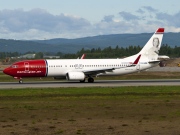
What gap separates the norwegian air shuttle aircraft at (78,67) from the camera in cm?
6181

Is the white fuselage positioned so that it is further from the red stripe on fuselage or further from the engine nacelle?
the engine nacelle

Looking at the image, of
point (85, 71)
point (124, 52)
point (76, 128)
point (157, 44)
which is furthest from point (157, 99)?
point (124, 52)

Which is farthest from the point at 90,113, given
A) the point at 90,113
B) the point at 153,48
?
the point at 153,48

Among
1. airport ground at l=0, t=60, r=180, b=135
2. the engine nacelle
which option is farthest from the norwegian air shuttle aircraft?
airport ground at l=0, t=60, r=180, b=135

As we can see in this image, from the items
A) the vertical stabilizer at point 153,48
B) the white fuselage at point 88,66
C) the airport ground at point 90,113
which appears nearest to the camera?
the airport ground at point 90,113

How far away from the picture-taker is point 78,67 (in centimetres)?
6322

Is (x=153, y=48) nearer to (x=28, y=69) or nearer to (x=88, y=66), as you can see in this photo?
(x=88, y=66)

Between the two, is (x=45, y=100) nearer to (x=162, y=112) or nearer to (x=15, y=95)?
(x=15, y=95)

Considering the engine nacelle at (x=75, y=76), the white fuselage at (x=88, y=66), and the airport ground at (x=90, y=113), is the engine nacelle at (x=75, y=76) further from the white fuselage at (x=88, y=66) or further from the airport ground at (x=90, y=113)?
the airport ground at (x=90, y=113)

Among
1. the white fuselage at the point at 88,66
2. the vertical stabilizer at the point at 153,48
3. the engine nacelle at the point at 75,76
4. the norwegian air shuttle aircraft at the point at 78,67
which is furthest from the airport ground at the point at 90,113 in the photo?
the vertical stabilizer at the point at 153,48

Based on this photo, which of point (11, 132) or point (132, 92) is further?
point (132, 92)

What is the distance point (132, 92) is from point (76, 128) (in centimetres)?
2124

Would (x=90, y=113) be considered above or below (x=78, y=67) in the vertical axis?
below

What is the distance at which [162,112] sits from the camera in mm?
29484
